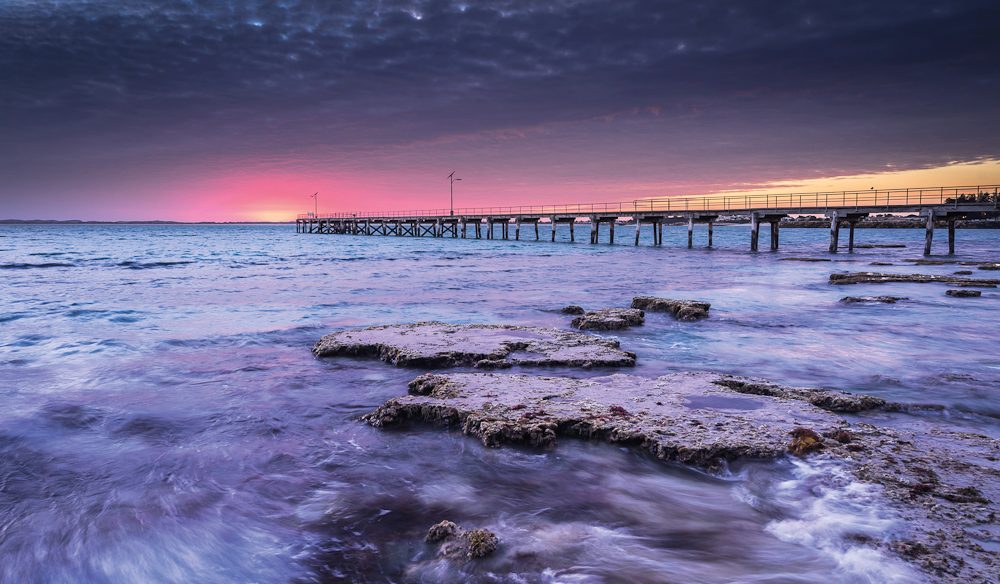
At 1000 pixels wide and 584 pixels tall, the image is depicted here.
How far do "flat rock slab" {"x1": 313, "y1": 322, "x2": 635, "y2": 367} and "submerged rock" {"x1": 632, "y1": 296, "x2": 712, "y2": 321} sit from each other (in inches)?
162

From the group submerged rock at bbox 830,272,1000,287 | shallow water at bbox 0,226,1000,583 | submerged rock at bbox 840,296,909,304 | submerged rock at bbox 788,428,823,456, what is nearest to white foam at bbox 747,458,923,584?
shallow water at bbox 0,226,1000,583

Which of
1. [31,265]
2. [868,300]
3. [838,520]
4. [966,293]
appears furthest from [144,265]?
[966,293]

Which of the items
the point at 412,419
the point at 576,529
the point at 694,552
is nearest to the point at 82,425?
the point at 412,419

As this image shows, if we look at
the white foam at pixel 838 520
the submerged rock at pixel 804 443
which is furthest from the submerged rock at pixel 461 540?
the submerged rock at pixel 804 443

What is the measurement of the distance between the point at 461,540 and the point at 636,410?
2.72 metres

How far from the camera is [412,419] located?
640 centimetres

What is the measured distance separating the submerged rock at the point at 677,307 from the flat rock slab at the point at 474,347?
162 inches

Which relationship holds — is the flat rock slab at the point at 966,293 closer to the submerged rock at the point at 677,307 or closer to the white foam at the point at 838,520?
the submerged rock at the point at 677,307

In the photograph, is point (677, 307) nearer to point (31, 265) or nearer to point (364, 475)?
point (364, 475)

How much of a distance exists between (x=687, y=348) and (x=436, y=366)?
462 cm

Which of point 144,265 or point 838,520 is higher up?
point 144,265

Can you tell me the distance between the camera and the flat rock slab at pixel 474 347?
8562 millimetres

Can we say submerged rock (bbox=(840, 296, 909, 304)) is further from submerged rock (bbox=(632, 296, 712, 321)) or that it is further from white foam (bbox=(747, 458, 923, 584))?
white foam (bbox=(747, 458, 923, 584))

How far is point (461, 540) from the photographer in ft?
13.2
